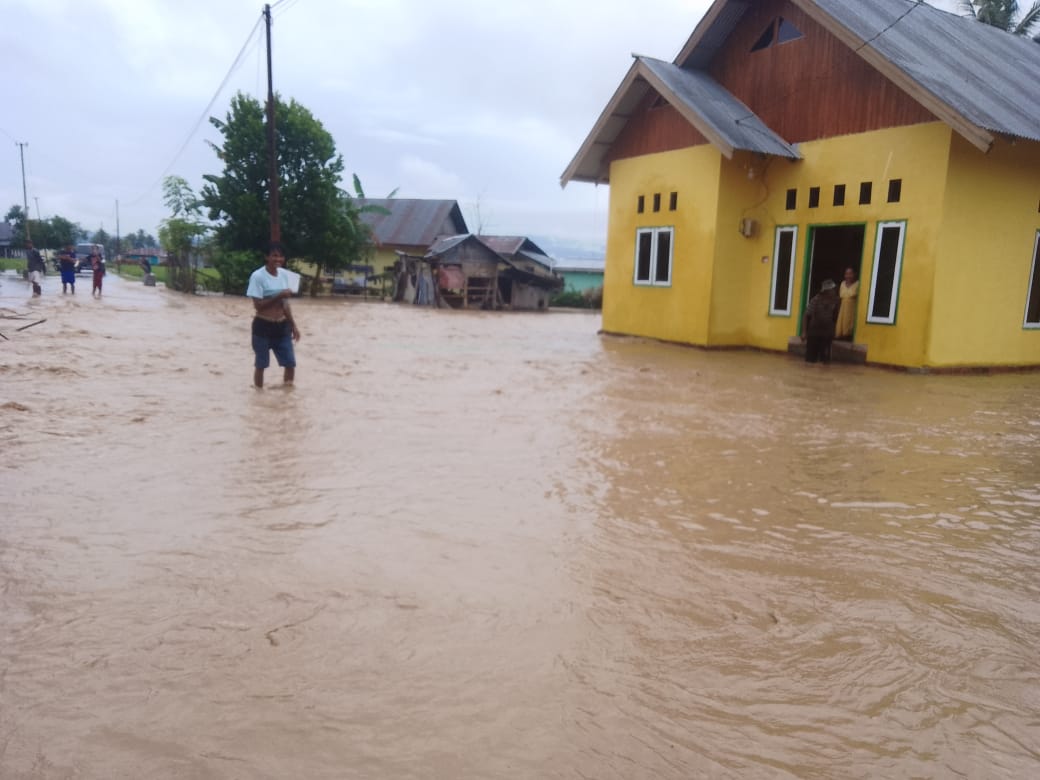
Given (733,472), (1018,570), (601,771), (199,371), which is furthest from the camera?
(199,371)

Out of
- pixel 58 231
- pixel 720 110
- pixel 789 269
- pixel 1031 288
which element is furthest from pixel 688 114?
pixel 58 231

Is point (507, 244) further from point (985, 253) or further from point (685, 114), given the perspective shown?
point (985, 253)

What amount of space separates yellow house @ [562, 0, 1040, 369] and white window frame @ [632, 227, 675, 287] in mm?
43

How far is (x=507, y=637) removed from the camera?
317 cm

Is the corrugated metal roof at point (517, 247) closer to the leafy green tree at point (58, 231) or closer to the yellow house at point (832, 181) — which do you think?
the yellow house at point (832, 181)

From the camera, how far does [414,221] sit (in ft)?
142

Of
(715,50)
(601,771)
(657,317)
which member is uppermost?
(715,50)

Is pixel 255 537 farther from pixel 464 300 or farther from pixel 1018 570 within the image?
pixel 464 300

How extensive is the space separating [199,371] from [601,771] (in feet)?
30.9

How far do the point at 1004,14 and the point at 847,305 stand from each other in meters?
24.5

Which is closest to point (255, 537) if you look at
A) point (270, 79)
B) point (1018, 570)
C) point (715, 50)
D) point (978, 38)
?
point (1018, 570)

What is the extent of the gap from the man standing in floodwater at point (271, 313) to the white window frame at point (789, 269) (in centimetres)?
912

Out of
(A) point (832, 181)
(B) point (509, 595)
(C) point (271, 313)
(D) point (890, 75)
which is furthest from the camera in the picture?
(A) point (832, 181)

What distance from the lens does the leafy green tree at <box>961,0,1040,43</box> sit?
28.3 metres
